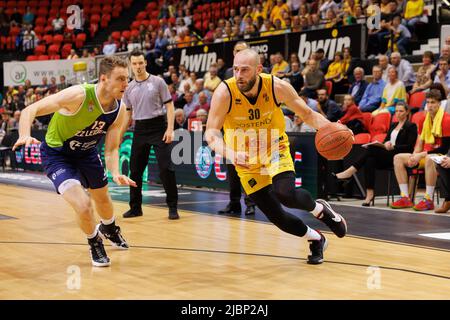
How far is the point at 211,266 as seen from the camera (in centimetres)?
568

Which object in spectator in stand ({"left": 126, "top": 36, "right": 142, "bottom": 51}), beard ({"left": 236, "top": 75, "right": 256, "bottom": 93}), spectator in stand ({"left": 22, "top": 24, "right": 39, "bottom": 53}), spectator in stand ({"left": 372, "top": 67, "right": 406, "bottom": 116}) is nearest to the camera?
beard ({"left": 236, "top": 75, "right": 256, "bottom": 93})

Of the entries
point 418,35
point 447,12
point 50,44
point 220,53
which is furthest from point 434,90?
point 50,44

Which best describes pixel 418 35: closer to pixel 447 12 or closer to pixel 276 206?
pixel 447 12

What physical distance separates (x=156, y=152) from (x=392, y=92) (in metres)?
5.26

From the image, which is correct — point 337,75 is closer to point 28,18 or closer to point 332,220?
point 332,220

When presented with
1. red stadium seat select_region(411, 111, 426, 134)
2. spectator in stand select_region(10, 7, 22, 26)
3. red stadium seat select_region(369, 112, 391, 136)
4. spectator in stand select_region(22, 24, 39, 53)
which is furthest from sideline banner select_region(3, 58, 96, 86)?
red stadium seat select_region(411, 111, 426, 134)

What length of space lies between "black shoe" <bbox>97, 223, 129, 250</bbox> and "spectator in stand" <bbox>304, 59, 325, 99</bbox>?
25.5 feet

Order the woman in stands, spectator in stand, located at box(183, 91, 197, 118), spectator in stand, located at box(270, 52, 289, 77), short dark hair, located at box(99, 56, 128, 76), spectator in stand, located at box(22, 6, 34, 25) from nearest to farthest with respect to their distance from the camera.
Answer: short dark hair, located at box(99, 56, 128, 76) → the woman in stands → spectator in stand, located at box(270, 52, 289, 77) → spectator in stand, located at box(183, 91, 197, 118) → spectator in stand, located at box(22, 6, 34, 25)

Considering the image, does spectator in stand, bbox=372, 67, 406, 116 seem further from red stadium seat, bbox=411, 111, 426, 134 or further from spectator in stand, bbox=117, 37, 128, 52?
spectator in stand, bbox=117, 37, 128, 52

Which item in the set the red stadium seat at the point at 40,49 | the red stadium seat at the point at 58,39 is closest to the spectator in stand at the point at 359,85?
the red stadium seat at the point at 58,39

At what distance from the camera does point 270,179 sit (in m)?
5.67

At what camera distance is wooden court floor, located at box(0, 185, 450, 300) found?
4.70 metres

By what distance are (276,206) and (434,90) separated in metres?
4.87

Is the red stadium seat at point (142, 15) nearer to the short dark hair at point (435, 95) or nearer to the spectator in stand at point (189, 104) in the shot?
the spectator in stand at point (189, 104)
